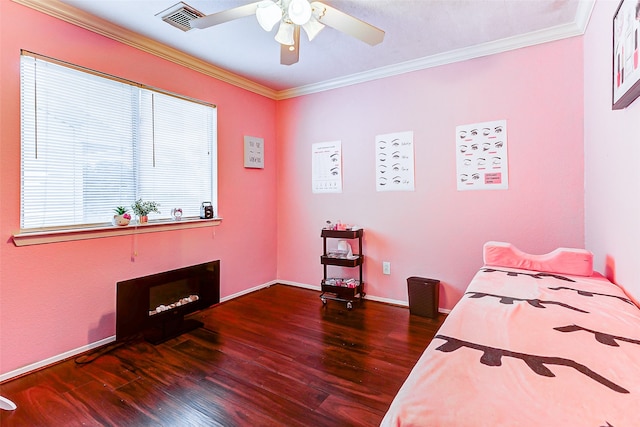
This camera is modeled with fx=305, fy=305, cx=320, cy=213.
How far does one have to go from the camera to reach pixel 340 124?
3.45m

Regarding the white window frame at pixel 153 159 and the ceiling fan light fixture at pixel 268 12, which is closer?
the ceiling fan light fixture at pixel 268 12

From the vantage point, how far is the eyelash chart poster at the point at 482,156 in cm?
261

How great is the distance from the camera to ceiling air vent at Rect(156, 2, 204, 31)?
81.1 inches

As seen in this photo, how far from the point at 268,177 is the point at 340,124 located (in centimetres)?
111

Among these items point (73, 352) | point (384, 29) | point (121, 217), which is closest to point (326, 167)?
point (384, 29)

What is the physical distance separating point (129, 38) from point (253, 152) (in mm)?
1530

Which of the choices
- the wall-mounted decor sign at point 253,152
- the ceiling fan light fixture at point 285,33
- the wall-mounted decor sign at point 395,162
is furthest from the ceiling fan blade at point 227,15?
the wall-mounted decor sign at point 395,162

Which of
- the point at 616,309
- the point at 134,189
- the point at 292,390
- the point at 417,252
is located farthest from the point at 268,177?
the point at 616,309

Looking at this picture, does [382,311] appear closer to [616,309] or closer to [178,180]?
[616,309]

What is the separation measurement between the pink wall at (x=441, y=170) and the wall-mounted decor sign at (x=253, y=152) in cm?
32

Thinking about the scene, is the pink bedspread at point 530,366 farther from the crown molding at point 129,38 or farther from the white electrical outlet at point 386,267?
the crown molding at point 129,38

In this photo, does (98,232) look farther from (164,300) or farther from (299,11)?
(299,11)

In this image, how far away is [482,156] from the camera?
2689 millimetres

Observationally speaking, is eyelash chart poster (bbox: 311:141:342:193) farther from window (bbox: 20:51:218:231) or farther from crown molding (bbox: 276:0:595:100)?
window (bbox: 20:51:218:231)
